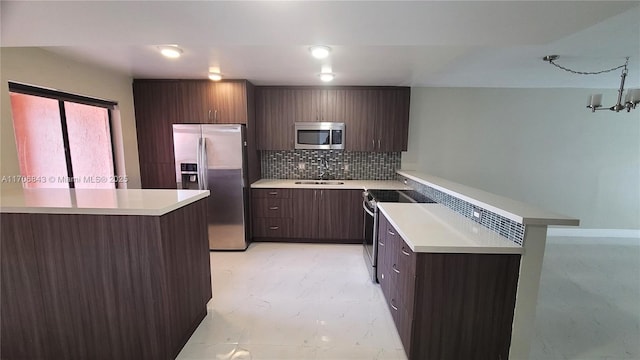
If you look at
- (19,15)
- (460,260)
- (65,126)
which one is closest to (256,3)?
(19,15)

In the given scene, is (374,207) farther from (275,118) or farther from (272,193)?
(275,118)

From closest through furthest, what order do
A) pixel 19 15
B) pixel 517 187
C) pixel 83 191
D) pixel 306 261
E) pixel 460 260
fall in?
1. pixel 19 15
2. pixel 460 260
3. pixel 83 191
4. pixel 306 261
5. pixel 517 187

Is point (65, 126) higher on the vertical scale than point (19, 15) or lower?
lower

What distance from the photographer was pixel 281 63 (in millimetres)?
2643

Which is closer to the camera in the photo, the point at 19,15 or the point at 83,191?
the point at 19,15

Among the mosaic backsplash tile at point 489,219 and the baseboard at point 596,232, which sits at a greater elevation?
the mosaic backsplash tile at point 489,219

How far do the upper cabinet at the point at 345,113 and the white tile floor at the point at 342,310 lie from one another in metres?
1.69

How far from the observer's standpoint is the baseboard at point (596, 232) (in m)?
4.05

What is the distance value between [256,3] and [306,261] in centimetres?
269

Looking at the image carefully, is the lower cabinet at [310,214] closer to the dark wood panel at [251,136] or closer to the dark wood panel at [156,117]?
the dark wood panel at [251,136]

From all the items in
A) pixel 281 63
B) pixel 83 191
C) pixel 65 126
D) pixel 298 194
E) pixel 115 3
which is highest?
pixel 281 63

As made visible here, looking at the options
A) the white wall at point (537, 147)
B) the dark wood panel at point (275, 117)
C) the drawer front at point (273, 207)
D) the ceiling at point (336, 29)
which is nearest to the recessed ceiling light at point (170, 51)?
the ceiling at point (336, 29)

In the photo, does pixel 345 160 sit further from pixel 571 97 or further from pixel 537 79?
pixel 571 97

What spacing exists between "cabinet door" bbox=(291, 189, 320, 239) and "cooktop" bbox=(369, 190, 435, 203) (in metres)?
0.91
